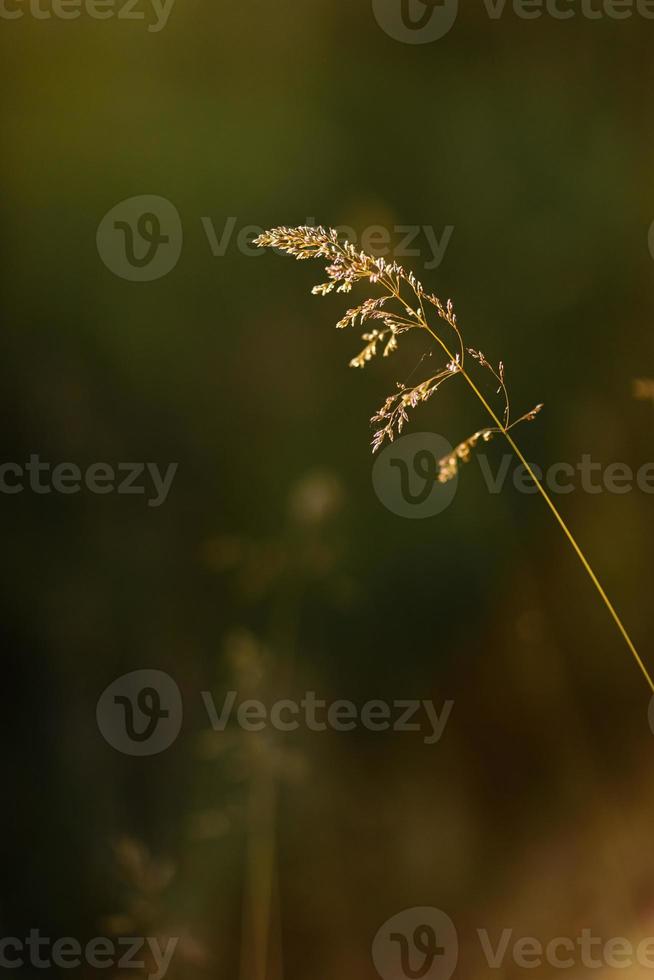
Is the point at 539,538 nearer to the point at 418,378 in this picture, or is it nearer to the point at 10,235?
the point at 418,378
